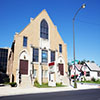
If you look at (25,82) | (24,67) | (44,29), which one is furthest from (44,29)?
(25,82)

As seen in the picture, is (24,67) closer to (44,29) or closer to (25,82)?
(25,82)

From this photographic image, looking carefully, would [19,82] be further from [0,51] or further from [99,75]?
[99,75]

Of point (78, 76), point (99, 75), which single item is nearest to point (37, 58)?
point (78, 76)

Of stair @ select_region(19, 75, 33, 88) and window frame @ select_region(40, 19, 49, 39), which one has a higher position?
window frame @ select_region(40, 19, 49, 39)

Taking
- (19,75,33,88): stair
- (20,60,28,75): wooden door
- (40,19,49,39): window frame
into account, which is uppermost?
(40,19,49,39): window frame

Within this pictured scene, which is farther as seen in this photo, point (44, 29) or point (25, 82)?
point (44, 29)

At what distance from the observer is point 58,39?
113 feet

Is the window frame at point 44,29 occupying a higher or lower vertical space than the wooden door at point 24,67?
higher

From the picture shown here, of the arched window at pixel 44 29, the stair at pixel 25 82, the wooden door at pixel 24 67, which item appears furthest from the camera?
the arched window at pixel 44 29

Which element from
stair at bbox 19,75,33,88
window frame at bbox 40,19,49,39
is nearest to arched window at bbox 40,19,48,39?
window frame at bbox 40,19,49,39

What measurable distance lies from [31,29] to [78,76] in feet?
90.6

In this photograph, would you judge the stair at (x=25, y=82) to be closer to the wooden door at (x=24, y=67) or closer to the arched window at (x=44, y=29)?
the wooden door at (x=24, y=67)

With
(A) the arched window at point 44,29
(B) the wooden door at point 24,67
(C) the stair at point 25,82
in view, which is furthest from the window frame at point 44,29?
(C) the stair at point 25,82

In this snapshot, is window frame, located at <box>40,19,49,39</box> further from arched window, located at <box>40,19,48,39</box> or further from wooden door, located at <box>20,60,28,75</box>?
wooden door, located at <box>20,60,28,75</box>
